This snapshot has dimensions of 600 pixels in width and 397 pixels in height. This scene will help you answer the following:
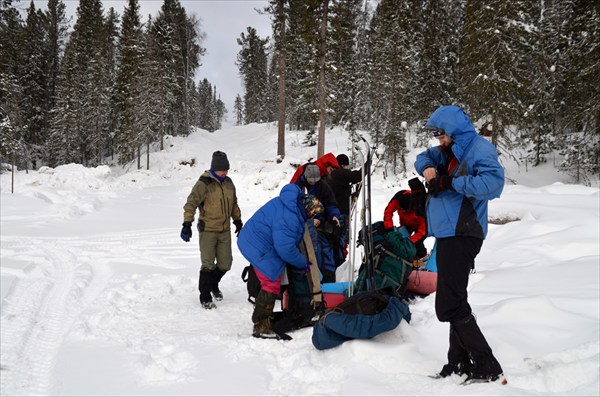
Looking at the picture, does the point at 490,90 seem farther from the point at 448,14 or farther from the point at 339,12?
the point at 448,14

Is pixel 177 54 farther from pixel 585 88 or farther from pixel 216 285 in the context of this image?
pixel 216 285

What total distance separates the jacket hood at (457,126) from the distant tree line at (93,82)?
92.6 ft

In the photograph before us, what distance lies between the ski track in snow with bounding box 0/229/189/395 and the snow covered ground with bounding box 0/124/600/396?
20 mm

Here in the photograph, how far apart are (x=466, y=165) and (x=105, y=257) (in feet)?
23.7

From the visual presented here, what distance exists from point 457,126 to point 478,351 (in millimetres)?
1567

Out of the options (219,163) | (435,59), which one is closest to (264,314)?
(219,163)

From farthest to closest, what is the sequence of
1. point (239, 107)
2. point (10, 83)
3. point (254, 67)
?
point (239, 107)
point (254, 67)
point (10, 83)

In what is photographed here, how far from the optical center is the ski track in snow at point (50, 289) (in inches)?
133

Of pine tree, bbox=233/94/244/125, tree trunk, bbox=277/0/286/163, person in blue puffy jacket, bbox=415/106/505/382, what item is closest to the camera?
person in blue puffy jacket, bbox=415/106/505/382

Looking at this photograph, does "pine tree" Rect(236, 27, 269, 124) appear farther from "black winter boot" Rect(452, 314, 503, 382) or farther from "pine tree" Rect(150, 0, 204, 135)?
"black winter boot" Rect(452, 314, 503, 382)

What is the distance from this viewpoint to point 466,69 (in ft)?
52.3

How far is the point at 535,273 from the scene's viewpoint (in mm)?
5059

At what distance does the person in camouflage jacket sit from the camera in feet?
16.9

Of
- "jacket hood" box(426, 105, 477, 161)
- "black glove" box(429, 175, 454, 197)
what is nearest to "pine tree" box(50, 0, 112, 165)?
"jacket hood" box(426, 105, 477, 161)
